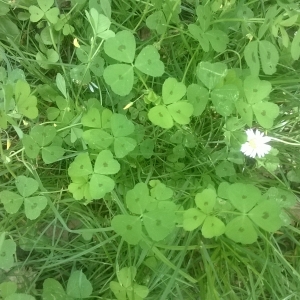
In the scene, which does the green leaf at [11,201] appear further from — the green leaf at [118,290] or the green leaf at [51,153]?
the green leaf at [118,290]

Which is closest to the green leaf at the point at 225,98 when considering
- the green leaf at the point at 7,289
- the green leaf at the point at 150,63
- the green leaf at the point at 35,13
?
the green leaf at the point at 150,63

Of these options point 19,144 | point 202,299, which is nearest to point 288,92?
point 202,299

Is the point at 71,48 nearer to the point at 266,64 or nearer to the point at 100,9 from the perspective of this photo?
the point at 100,9

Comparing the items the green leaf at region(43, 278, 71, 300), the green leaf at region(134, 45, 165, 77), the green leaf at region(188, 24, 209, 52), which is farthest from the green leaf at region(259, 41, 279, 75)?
the green leaf at region(43, 278, 71, 300)

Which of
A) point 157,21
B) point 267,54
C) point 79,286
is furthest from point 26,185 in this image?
point 267,54

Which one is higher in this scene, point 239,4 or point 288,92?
point 239,4

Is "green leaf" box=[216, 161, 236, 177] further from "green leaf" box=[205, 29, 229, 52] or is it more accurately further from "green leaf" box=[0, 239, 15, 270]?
"green leaf" box=[0, 239, 15, 270]
